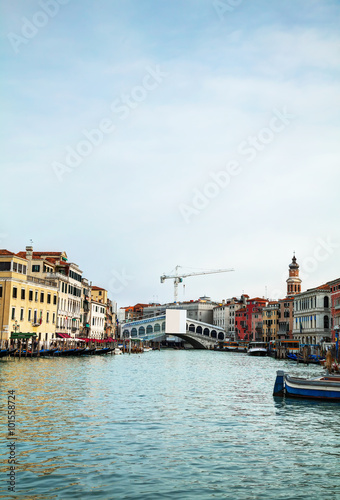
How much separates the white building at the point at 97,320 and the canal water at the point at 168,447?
4925 cm

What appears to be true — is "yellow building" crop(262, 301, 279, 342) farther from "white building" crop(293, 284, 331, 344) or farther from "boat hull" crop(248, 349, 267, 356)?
"white building" crop(293, 284, 331, 344)

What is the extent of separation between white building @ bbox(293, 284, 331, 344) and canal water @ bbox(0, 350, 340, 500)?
46.2m

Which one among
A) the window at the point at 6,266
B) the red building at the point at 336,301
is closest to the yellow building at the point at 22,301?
the window at the point at 6,266

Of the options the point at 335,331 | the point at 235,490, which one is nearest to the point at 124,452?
the point at 235,490

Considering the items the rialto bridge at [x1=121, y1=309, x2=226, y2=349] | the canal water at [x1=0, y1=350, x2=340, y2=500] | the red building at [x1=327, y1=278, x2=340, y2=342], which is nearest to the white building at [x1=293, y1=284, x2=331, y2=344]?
the red building at [x1=327, y1=278, x2=340, y2=342]

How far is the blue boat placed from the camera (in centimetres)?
1806

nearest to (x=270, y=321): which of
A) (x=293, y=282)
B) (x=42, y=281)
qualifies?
(x=293, y=282)

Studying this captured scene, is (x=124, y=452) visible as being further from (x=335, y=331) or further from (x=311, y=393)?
(x=335, y=331)

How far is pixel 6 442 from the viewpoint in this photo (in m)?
10.2

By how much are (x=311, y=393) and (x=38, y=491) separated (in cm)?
1263

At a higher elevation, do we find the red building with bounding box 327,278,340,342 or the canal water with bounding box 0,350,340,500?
the red building with bounding box 327,278,340,342

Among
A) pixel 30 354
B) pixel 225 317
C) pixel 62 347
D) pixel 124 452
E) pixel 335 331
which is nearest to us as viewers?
pixel 124 452

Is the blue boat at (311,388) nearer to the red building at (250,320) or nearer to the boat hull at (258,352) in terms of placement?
the boat hull at (258,352)

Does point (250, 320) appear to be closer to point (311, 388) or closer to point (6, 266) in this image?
point (6, 266)
